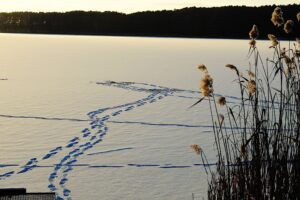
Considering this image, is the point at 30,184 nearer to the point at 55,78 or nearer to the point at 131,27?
the point at 55,78

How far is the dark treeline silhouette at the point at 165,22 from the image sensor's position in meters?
50.2

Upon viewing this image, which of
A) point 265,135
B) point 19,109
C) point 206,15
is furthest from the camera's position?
point 206,15

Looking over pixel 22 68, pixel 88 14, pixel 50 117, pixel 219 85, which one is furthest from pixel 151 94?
pixel 88 14

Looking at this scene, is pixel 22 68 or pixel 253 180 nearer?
pixel 253 180

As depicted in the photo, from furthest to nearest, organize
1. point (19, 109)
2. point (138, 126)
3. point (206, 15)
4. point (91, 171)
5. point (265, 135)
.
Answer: point (206, 15)
point (19, 109)
point (138, 126)
point (91, 171)
point (265, 135)

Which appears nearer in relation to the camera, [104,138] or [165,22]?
[104,138]

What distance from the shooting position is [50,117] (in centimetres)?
673

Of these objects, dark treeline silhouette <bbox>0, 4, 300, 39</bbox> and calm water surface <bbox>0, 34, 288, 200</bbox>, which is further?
dark treeline silhouette <bbox>0, 4, 300, 39</bbox>

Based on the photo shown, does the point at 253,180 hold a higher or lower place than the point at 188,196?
higher

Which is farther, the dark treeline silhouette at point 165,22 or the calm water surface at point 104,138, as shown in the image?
the dark treeline silhouette at point 165,22

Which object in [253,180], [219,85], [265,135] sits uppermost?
[265,135]

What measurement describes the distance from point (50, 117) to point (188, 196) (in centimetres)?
356

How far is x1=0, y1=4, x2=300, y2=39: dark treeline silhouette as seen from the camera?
5018 cm

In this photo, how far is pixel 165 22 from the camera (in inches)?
2227
